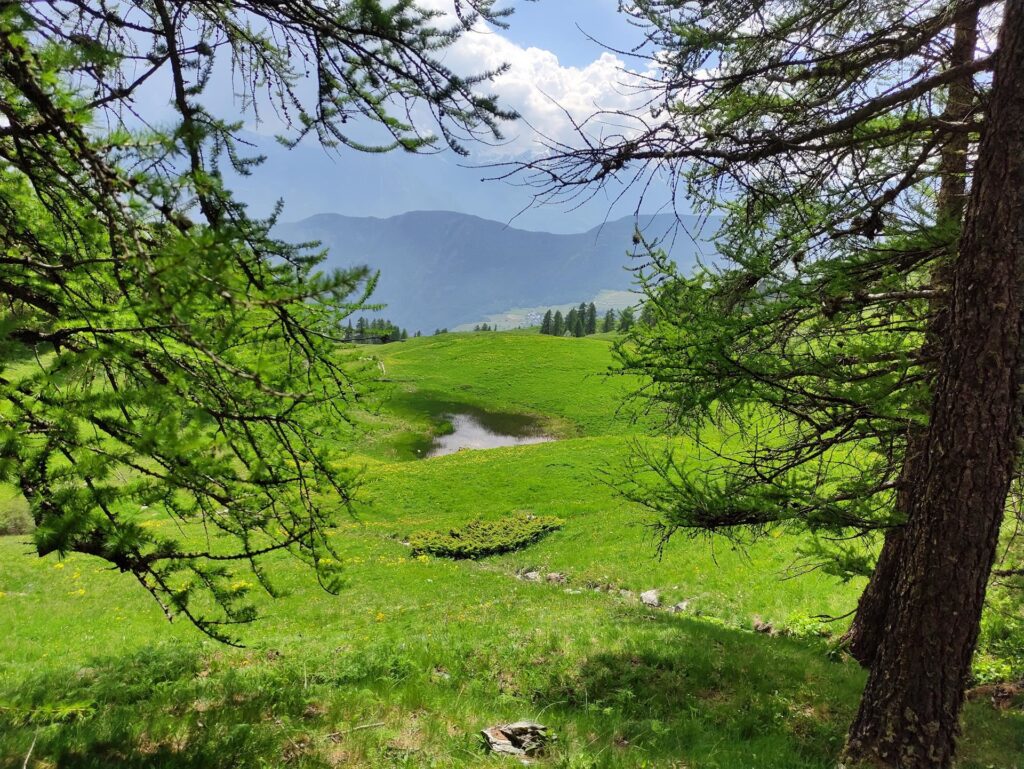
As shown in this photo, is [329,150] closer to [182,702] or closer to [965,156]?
[182,702]

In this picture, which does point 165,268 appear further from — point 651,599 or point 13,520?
point 13,520

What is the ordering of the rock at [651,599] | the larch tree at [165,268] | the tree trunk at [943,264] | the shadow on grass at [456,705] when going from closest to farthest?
the larch tree at [165,268] < the shadow on grass at [456,705] < the tree trunk at [943,264] < the rock at [651,599]

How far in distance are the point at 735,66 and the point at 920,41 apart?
153 cm

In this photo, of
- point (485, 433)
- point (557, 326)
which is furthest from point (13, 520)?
point (557, 326)

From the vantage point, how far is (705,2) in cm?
505

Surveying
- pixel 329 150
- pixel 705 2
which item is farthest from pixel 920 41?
pixel 329 150

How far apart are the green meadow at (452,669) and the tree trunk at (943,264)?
1.12m

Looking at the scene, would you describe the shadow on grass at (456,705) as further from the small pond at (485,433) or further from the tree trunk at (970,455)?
the small pond at (485,433)

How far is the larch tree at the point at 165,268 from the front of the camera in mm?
2438

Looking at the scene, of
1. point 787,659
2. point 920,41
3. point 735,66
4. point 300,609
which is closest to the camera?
point 920,41

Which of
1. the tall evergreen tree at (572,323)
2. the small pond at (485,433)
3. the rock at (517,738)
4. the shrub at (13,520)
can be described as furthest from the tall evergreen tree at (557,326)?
the rock at (517,738)

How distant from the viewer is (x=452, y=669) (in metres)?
6.88

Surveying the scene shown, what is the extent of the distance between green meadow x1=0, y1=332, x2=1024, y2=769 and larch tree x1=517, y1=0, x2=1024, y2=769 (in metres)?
1.20

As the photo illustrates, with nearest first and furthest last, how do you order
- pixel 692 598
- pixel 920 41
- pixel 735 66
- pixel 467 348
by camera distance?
pixel 920 41
pixel 735 66
pixel 692 598
pixel 467 348
